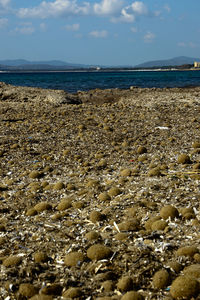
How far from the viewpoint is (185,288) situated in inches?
190

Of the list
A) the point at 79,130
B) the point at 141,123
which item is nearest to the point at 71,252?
the point at 79,130

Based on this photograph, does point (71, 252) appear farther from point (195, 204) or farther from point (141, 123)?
point (141, 123)

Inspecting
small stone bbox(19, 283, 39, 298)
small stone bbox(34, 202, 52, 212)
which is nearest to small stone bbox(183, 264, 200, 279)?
small stone bbox(19, 283, 39, 298)

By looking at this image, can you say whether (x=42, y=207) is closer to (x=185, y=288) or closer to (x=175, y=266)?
(x=175, y=266)

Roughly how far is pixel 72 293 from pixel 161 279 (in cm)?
147

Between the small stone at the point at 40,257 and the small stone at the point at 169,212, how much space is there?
9.48 feet

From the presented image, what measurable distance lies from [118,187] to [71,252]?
3.80 meters

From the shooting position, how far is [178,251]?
5.98m

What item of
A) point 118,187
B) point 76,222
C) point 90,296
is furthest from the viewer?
point 118,187

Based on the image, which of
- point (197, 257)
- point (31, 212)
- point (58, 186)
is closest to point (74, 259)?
point (197, 257)

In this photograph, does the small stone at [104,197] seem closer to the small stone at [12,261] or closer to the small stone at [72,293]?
the small stone at [12,261]

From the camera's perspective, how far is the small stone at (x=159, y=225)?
276 inches

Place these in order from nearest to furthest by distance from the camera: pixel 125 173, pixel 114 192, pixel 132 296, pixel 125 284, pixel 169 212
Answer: pixel 132 296
pixel 125 284
pixel 169 212
pixel 114 192
pixel 125 173

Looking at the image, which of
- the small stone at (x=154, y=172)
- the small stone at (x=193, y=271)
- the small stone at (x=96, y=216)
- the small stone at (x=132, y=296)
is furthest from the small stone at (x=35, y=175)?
the small stone at (x=132, y=296)
